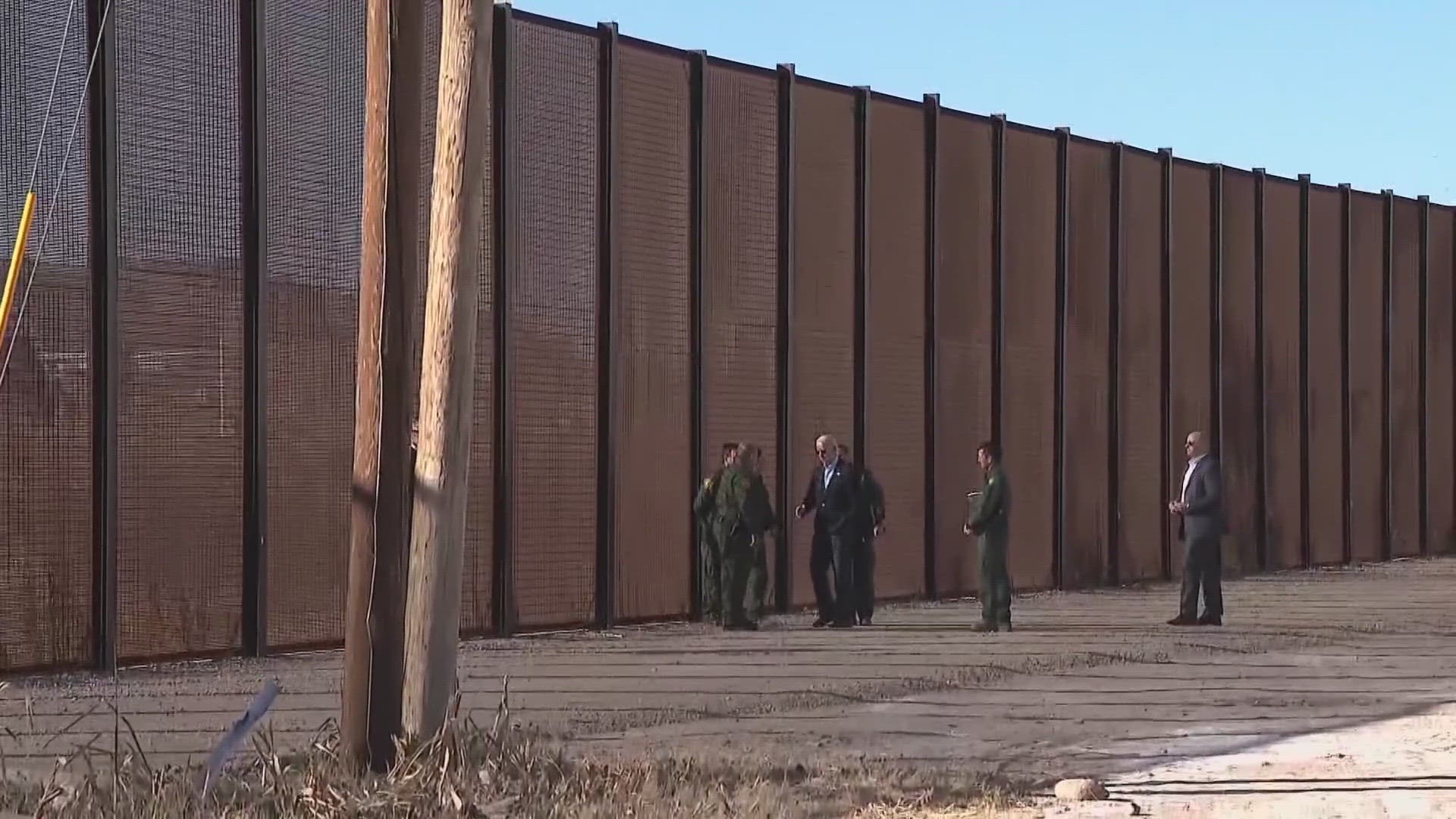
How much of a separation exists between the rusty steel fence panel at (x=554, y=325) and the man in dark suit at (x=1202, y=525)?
5791 millimetres

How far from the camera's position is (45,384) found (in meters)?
16.7

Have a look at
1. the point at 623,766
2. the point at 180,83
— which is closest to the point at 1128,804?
the point at 623,766

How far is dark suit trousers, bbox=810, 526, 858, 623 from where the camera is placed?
21.0 meters

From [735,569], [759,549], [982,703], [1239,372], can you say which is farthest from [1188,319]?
[982,703]

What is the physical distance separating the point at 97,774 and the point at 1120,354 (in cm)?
2321

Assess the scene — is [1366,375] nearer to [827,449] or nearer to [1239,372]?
[1239,372]

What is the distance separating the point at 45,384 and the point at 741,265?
29.9 feet

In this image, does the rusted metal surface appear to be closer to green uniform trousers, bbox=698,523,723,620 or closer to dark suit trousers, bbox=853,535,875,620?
dark suit trousers, bbox=853,535,875,620

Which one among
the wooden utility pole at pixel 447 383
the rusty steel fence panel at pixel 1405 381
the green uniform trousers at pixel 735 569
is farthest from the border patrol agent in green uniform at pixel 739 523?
the rusty steel fence panel at pixel 1405 381

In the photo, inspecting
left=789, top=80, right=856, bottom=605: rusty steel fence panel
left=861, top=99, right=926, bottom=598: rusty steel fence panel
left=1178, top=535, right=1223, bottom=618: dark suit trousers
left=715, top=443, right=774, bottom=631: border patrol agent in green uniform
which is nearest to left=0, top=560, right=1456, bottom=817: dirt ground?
left=1178, top=535, right=1223, bottom=618: dark suit trousers

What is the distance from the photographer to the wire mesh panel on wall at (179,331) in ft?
57.0

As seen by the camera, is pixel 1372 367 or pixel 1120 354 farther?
pixel 1372 367

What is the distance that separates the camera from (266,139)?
Result: 18.6 metres

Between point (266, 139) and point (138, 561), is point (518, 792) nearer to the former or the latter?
point (138, 561)
